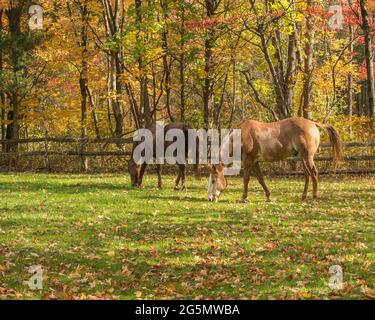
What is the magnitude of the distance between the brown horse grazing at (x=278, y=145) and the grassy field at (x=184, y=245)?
34.3 inches

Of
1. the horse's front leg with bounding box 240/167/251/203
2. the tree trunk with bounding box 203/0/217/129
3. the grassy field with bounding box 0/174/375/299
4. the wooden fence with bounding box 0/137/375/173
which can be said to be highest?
the tree trunk with bounding box 203/0/217/129

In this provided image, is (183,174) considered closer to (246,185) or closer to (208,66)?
(246,185)

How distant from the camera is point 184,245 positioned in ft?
35.9

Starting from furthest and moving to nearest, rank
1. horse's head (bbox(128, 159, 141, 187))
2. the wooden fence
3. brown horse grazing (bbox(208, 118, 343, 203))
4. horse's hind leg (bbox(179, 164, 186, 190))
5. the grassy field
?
the wooden fence < horse's head (bbox(128, 159, 141, 187)) < horse's hind leg (bbox(179, 164, 186, 190)) < brown horse grazing (bbox(208, 118, 343, 203)) < the grassy field

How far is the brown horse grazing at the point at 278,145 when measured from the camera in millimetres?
16938

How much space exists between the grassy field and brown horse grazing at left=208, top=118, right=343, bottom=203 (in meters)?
0.87

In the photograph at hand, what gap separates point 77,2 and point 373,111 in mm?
18278

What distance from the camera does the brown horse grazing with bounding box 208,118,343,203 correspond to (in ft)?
55.6

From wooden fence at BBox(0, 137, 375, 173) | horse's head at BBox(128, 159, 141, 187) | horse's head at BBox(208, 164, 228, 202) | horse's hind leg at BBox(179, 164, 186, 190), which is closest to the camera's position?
horse's head at BBox(208, 164, 228, 202)

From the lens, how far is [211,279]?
870 cm

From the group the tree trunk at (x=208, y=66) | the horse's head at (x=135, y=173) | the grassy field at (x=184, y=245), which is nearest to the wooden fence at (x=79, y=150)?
the tree trunk at (x=208, y=66)

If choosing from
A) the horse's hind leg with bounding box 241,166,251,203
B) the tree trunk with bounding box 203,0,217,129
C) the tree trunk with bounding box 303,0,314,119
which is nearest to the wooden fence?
the tree trunk with bounding box 303,0,314,119

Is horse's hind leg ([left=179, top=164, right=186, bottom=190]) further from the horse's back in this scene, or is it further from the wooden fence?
the wooden fence
